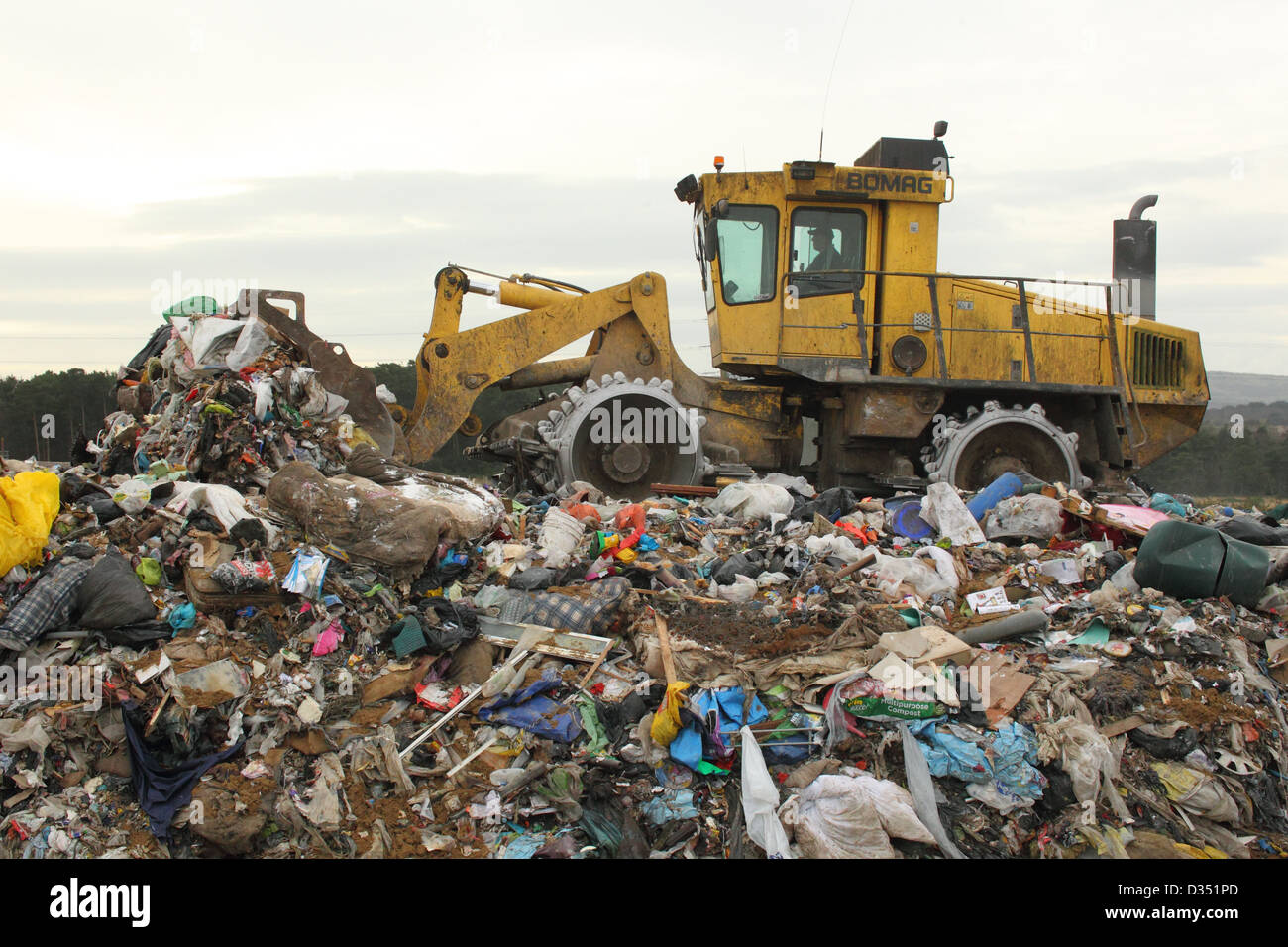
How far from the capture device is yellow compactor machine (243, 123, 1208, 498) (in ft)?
25.3

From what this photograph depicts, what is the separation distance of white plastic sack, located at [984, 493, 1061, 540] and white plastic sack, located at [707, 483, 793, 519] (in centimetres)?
148

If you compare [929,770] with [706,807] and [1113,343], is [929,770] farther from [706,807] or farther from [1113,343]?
[1113,343]

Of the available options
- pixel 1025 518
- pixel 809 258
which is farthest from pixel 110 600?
pixel 809 258

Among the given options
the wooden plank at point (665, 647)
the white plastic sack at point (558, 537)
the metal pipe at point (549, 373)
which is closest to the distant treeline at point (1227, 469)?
the metal pipe at point (549, 373)

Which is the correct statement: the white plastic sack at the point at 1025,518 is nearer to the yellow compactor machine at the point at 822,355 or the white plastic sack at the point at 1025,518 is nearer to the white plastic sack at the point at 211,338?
the yellow compactor machine at the point at 822,355

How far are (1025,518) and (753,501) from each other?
1.91 m

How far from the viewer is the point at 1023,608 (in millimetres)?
4969

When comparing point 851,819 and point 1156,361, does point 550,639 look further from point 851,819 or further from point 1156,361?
point 1156,361

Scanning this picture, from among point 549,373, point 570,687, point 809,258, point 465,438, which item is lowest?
point 570,687

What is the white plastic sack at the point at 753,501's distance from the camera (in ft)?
23.1

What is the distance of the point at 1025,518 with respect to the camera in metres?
6.31

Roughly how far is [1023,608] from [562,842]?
2.84 meters

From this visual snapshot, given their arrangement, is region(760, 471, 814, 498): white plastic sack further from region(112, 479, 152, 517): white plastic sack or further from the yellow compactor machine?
region(112, 479, 152, 517): white plastic sack

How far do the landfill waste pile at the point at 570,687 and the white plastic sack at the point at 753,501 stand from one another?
1.35 metres
